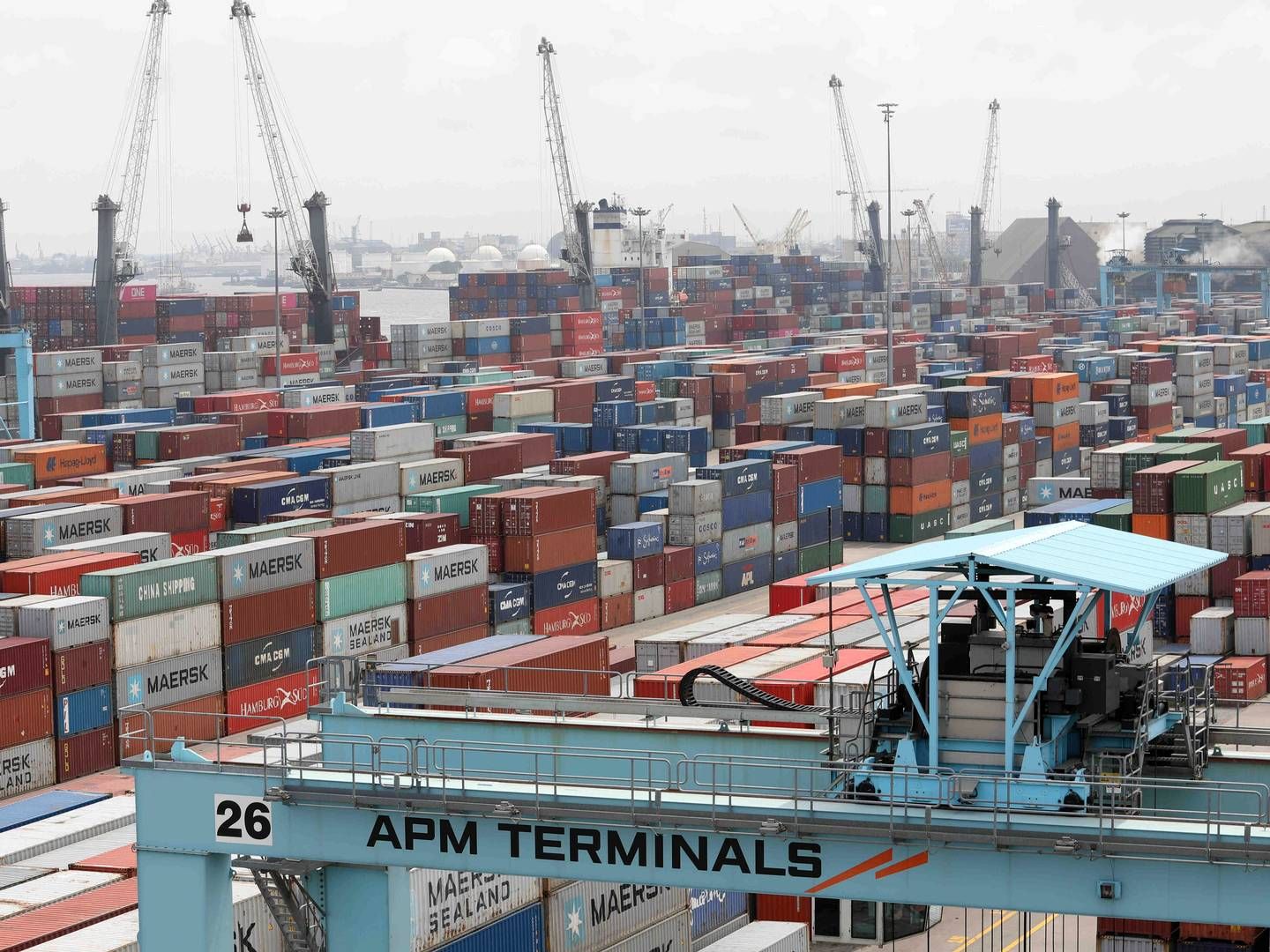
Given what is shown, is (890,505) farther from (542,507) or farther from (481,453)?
(542,507)

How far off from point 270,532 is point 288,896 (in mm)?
33695

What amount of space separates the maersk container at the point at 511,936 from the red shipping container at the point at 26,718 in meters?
19.1

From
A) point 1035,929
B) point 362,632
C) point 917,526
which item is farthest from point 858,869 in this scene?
point 917,526

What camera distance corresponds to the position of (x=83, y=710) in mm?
44219

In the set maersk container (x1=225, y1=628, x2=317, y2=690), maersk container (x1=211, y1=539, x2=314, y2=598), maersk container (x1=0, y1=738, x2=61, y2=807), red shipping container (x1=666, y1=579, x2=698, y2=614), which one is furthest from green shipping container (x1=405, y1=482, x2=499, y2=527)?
maersk container (x1=0, y1=738, x2=61, y2=807)

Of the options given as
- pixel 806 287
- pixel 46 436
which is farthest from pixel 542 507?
pixel 806 287

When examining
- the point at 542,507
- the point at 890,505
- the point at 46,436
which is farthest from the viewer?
the point at 46,436

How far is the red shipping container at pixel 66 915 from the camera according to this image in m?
23.6

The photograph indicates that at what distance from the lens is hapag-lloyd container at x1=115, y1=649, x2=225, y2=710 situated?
45062mm

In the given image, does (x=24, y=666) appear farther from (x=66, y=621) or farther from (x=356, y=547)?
(x=356, y=547)

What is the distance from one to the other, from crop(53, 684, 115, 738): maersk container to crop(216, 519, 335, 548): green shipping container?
7663mm

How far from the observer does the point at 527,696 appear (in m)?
22.3

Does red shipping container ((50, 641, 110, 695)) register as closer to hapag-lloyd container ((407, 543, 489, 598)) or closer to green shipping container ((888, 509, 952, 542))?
hapag-lloyd container ((407, 543, 489, 598))

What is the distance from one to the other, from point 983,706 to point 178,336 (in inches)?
4334
